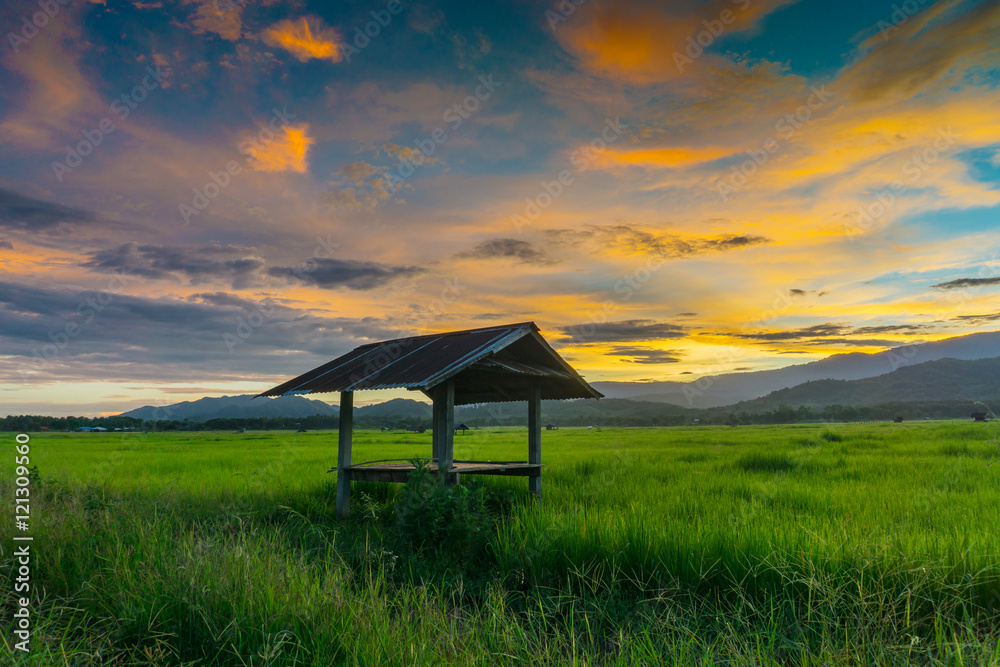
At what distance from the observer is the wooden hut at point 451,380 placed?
9.95 meters

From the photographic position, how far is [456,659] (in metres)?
4.12

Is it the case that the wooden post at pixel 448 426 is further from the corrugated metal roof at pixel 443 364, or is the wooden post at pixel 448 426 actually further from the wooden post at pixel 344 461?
the wooden post at pixel 344 461

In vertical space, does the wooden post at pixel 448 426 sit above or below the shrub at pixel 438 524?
above

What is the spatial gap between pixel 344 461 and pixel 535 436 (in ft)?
12.8

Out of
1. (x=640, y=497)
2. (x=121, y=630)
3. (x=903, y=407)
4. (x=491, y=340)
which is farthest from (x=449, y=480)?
(x=903, y=407)

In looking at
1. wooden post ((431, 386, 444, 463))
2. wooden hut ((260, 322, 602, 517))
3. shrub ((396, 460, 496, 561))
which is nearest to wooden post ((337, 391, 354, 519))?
wooden hut ((260, 322, 602, 517))

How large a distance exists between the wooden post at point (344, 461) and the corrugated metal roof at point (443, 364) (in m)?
0.50

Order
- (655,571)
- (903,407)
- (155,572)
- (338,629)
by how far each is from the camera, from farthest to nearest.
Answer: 1. (903,407)
2. (655,571)
3. (155,572)
4. (338,629)

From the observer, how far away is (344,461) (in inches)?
442

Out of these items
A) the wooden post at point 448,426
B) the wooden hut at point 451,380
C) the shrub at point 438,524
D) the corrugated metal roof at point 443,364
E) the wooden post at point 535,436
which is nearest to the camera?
the shrub at point 438,524

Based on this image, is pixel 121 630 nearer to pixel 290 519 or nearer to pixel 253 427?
pixel 290 519

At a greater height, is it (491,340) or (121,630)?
(491,340)

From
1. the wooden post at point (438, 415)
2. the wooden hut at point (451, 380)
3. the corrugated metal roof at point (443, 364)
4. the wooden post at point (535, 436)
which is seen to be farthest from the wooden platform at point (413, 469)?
the corrugated metal roof at point (443, 364)

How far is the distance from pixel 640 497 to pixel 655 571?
4.69 metres
